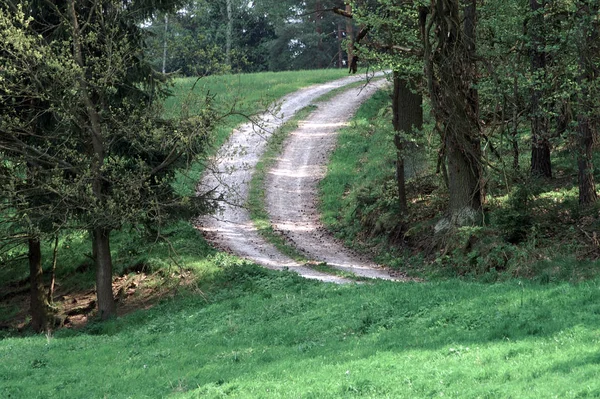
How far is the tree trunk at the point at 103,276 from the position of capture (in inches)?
786

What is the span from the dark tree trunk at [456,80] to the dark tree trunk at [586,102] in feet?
8.32

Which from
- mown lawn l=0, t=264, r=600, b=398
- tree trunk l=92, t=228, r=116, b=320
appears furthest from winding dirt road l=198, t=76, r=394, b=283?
mown lawn l=0, t=264, r=600, b=398

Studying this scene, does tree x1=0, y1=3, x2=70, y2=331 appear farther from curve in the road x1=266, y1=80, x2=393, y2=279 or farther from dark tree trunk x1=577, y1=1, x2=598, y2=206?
dark tree trunk x1=577, y1=1, x2=598, y2=206

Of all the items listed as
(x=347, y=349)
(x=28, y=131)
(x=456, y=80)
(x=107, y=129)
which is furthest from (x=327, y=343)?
Answer: (x=28, y=131)

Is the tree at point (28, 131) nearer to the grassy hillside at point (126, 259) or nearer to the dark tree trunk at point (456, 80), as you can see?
the grassy hillside at point (126, 259)

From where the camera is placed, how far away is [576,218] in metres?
18.8

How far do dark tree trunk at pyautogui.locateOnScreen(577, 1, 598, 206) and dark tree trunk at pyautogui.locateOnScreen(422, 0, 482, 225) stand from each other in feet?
8.32

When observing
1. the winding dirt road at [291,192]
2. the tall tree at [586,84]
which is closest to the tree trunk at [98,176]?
the winding dirt road at [291,192]

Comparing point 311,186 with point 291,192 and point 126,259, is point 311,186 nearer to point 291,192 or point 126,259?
point 291,192

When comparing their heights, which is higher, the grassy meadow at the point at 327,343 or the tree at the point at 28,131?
the tree at the point at 28,131

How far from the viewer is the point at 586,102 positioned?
656 inches

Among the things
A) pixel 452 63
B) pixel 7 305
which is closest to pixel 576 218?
pixel 452 63

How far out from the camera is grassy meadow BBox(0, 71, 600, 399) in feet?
29.3

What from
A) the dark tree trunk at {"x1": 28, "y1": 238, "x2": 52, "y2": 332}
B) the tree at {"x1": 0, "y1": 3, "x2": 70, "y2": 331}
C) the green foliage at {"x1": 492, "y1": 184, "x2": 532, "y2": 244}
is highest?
the tree at {"x1": 0, "y1": 3, "x2": 70, "y2": 331}
